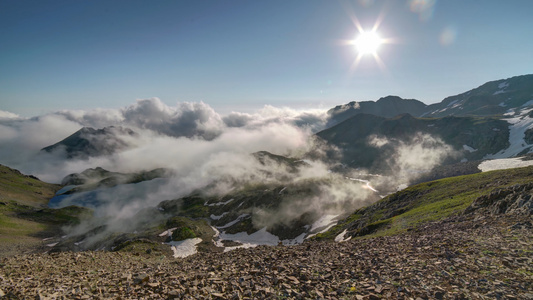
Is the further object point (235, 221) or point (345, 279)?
point (235, 221)

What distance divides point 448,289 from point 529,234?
14.2m

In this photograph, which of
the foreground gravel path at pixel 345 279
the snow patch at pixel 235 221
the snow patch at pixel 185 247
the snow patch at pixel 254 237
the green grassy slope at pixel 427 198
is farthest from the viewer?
the snow patch at pixel 235 221

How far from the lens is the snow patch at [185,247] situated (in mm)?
96588

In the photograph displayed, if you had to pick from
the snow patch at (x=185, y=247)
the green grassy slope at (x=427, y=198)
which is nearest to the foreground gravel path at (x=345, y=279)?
the green grassy slope at (x=427, y=198)

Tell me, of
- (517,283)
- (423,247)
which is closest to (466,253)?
(423,247)

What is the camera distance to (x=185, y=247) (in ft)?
342

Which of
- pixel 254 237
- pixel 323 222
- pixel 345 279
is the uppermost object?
pixel 345 279

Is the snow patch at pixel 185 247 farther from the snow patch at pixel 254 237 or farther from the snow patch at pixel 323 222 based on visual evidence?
the snow patch at pixel 323 222

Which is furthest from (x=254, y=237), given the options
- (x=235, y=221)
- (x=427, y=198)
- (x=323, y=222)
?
(x=427, y=198)

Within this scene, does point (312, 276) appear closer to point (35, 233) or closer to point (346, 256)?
point (346, 256)

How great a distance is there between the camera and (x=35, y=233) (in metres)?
172

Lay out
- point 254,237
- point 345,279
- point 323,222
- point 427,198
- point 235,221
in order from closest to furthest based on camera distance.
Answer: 1. point 345,279
2. point 427,198
3. point 323,222
4. point 254,237
5. point 235,221

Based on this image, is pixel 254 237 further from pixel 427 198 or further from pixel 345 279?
pixel 345 279

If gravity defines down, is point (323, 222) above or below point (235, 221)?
above
